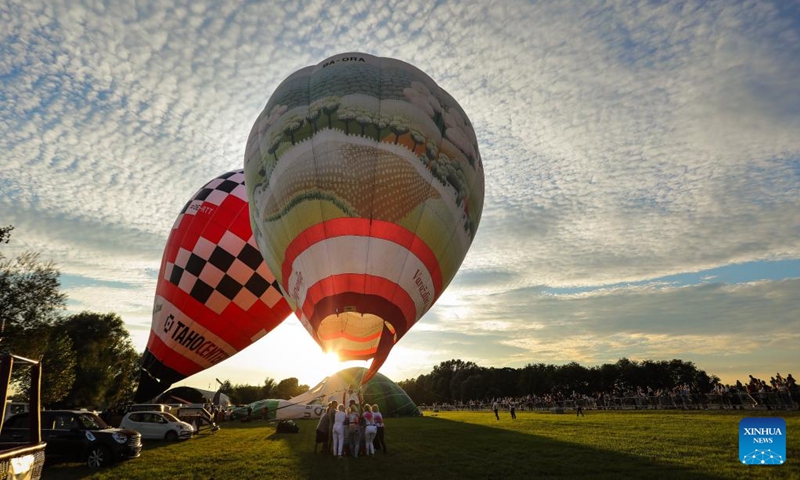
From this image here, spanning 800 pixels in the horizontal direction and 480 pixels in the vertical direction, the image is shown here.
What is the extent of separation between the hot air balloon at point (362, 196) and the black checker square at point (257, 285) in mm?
8642

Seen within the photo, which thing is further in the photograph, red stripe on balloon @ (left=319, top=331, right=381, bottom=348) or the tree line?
the tree line


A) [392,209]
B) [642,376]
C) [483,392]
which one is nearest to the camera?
[392,209]

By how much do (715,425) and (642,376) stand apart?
277 ft

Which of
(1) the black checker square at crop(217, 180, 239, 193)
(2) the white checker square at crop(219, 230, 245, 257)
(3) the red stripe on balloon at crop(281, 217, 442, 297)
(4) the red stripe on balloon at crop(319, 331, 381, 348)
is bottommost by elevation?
(4) the red stripe on balloon at crop(319, 331, 381, 348)

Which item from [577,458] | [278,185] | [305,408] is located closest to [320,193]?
[278,185]

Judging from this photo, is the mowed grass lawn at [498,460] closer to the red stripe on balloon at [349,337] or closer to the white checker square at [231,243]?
the red stripe on balloon at [349,337]

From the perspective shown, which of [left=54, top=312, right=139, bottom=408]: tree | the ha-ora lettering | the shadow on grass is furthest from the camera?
[left=54, top=312, right=139, bottom=408]: tree

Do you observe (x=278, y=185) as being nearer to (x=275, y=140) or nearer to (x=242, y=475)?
(x=275, y=140)

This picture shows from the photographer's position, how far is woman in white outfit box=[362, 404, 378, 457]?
42.3 ft

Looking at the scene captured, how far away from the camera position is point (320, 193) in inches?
399

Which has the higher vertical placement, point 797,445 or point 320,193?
point 320,193

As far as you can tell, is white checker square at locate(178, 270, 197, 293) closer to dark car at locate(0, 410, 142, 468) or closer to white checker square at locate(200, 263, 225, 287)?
white checker square at locate(200, 263, 225, 287)

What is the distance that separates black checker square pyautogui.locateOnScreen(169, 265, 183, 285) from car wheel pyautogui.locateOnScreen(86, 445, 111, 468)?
8.38 meters

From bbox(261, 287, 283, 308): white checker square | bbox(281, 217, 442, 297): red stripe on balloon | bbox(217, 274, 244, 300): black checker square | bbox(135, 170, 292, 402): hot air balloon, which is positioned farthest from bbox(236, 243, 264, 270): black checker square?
bbox(281, 217, 442, 297): red stripe on balloon
